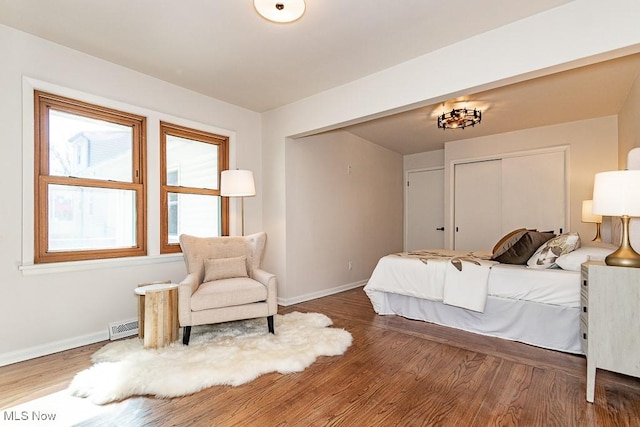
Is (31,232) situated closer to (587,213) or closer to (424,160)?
(587,213)

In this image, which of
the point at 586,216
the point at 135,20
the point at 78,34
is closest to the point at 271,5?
the point at 135,20

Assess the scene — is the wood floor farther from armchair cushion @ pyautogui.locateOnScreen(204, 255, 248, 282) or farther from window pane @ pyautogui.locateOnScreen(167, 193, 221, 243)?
window pane @ pyautogui.locateOnScreen(167, 193, 221, 243)

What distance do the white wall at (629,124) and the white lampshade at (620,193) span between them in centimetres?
141

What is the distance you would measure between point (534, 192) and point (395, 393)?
162 inches

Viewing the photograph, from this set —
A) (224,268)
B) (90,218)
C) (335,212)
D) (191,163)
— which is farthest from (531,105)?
(90,218)

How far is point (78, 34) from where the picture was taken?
8.20ft

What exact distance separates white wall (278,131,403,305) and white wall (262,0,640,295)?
7.1 inches

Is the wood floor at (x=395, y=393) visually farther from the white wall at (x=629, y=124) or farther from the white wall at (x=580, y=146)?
the white wall at (x=580, y=146)

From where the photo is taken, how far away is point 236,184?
11.0ft

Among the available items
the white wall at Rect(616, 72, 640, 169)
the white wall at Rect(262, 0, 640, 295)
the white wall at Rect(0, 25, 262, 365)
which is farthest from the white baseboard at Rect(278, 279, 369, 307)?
the white wall at Rect(616, 72, 640, 169)

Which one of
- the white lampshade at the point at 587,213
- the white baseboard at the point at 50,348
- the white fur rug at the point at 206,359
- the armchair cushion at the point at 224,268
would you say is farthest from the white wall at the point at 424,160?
the white baseboard at the point at 50,348

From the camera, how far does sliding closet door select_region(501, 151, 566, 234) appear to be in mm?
4543

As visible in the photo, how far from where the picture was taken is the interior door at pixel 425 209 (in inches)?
240

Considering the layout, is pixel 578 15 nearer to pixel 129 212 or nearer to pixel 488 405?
pixel 488 405
